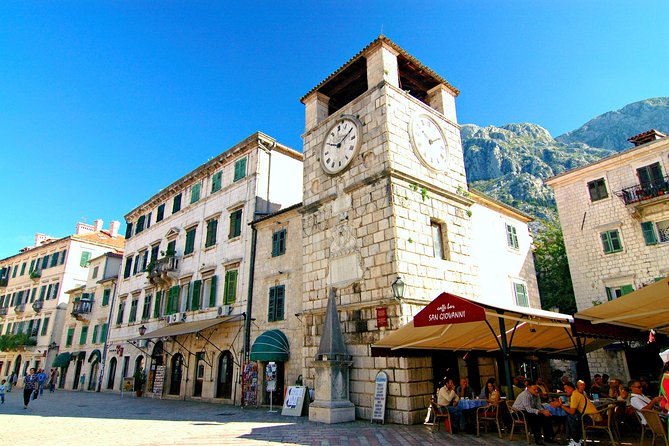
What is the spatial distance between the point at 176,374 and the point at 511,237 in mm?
19018

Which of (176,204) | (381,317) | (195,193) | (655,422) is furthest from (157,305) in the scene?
(655,422)

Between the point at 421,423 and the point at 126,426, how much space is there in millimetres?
8039

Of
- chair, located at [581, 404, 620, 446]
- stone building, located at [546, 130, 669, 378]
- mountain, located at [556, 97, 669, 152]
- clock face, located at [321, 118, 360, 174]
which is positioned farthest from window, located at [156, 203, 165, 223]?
mountain, located at [556, 97, 669, 152]

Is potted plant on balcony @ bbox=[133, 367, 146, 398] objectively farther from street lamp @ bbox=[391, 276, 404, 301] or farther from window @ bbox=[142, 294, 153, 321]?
street lamp @ bbox=[391, 276, 404, 301]

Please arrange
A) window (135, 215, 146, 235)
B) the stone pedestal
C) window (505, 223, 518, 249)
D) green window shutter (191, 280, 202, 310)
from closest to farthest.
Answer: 1. the stone pedestal
2. window (505, 223, 518, 249)
3. green window shutter (191, 280, 202, 310)
4. window (135, 215, 146, 235)

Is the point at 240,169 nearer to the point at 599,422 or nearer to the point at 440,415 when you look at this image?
the point at 440,415

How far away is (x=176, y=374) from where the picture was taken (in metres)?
22.0

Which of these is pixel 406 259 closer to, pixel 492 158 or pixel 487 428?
pixel 487 428

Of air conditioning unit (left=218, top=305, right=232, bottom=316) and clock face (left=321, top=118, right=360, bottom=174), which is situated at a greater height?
clock face (left=321, top=118, right=360, bottom=174)

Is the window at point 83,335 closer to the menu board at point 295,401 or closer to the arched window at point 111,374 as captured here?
the arched window at point 111,374

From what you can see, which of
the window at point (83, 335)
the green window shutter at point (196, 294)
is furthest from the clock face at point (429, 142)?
the window at point (83, 335)

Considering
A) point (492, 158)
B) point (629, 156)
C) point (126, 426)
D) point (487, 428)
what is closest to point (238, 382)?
point (126, 426)

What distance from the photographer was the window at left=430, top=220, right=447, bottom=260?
44.7 ft

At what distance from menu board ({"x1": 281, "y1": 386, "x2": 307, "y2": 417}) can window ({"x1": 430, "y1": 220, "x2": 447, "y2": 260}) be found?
6.31m
